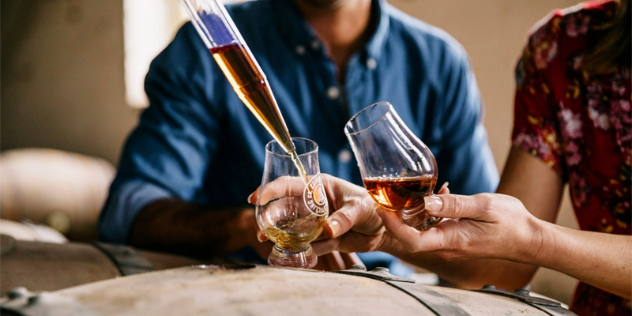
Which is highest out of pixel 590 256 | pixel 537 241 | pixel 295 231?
pixel 295 231

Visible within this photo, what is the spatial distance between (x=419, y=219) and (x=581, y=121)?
639mm

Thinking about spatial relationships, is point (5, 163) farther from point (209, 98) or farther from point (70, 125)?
point (209, 98)

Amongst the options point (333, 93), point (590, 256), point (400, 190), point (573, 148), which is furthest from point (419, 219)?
point (333, 93)

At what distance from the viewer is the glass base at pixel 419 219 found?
3.18 feet

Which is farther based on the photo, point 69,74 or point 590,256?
point 69,74

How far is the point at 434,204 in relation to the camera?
861 mm

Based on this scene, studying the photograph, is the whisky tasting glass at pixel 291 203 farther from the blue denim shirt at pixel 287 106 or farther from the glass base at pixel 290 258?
the blue denim shirt at pixel 287 106

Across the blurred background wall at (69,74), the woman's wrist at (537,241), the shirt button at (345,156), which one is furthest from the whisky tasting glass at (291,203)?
the blurred background wall at (69,74)

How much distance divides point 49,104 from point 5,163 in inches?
36.7

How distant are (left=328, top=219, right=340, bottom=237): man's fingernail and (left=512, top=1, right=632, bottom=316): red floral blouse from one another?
69 centimetres

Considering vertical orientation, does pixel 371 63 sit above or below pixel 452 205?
above

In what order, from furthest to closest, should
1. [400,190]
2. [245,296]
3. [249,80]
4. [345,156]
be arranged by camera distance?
1. [345,156]
2. [400,190]
3. [249,80]
4. [245,296]

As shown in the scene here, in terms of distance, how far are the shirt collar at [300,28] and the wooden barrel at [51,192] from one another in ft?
5.33

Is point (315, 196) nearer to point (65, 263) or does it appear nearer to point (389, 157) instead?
point (389, 157)
